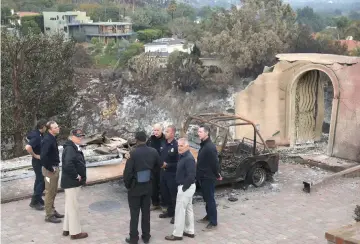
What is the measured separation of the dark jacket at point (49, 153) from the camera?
764 centimetres

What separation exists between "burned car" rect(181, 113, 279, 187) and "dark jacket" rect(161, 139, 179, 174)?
1.79m

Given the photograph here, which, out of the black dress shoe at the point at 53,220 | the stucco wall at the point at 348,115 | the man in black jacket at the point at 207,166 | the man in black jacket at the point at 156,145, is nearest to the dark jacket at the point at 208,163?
the man in black jacket at the point at 207,166

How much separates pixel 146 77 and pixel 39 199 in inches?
1167

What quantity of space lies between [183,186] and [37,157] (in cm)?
285

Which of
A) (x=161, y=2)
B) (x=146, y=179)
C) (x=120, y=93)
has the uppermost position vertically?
(x=161, y=2)

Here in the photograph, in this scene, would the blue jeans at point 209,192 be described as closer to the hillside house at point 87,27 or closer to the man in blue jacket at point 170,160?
the man in blue jacket at point 170,160

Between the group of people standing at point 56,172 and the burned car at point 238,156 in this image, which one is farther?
the burned car at point 238,156

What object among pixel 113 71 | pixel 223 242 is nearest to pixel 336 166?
pixel 223 242

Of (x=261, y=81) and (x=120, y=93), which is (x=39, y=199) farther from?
(x=120, y=93)

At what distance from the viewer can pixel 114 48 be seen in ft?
183

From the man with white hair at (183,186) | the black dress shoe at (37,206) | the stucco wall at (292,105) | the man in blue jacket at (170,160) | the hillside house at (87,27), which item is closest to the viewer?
the man with white hair at (183,186)

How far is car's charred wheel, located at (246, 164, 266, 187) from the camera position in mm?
10078

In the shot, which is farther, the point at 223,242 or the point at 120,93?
the point at 120,93

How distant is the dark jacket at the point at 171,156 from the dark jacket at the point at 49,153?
1.80m
